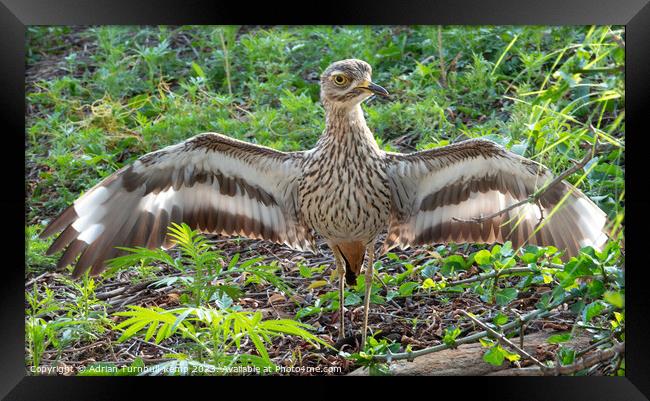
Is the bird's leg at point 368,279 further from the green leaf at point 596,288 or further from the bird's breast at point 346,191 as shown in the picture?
the green leaf at point 596,288

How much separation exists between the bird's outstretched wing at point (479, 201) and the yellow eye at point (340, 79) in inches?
20.6

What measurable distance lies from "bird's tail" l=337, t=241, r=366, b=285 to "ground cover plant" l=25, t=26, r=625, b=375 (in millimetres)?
79

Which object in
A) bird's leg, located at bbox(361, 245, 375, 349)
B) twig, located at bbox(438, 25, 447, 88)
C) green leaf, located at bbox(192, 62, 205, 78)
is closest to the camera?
bird's leg, located at bbox(361, 245, 375, 349)

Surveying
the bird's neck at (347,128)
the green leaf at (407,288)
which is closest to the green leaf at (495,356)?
the green leaf at (407,288)

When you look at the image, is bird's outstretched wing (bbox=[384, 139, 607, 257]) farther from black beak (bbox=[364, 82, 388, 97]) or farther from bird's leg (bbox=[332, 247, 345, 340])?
black beak (bbox=[364, 82, 388, 97])

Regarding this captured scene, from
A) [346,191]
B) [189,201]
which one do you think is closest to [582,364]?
[346,191]

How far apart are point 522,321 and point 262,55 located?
2.35 metres

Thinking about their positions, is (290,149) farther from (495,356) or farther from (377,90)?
(495,356)

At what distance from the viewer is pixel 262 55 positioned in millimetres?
5961

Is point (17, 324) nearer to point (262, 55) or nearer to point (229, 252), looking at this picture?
point (229, 252)

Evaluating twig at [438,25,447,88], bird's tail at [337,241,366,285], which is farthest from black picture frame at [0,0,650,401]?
bird's tail at [337,241,366,285]

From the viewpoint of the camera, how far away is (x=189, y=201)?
559cm

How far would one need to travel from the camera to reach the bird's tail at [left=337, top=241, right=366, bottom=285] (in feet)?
18.2
